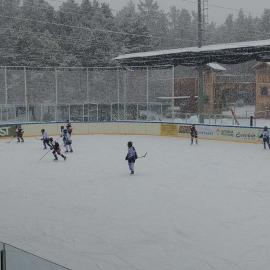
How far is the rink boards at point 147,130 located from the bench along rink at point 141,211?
6005mm

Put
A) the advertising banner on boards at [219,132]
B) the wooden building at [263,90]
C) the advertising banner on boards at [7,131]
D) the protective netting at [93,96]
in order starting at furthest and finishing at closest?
the wooden building at [263,90] → the protective netting at [93,96] → the advertising banner on boards at [7,131] → the advertising banner on boards at [219,132]

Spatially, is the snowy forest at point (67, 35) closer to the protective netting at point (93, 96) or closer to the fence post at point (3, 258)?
the protective netting at point (93, 96)

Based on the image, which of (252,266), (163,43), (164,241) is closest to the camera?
(252,266)

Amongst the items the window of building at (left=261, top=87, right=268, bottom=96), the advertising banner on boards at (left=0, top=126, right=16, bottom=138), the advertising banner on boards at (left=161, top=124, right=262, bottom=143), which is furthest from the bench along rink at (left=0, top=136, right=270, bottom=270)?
the window of building at (left=261, top=87, right=268, bottom=96)

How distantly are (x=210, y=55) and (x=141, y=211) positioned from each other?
21.5 meters

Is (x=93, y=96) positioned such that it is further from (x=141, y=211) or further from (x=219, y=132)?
(x=141, y=211)

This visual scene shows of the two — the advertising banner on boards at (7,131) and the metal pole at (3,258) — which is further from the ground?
the advertising banner on boards at (7,131)

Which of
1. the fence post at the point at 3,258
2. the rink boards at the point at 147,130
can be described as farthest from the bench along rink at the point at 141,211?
the rink boards at the point at 147,130

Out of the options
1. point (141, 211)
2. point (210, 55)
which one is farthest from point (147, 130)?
point (141, 211)

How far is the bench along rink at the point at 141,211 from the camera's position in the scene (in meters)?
8.33

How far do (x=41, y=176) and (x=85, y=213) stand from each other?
5448mm

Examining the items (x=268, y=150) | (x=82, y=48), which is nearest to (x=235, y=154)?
(x=268, y=150)

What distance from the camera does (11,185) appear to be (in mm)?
14812

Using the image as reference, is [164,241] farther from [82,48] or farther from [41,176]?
[82,48]
